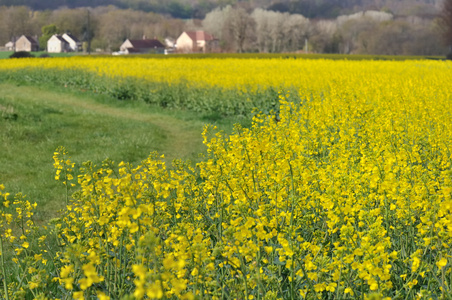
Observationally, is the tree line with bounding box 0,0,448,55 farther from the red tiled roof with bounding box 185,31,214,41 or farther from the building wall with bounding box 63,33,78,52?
the building wall with bounding box 63,33,78,52

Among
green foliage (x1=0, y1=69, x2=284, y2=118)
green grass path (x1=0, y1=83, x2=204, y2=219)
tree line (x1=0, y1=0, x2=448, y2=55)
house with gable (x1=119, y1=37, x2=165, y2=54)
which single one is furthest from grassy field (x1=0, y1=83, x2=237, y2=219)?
house with gable (x1=119, y1=37, x2=165, y2=54)

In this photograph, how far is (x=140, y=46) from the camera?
11475 centimetres

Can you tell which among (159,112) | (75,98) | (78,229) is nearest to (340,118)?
(78,229)

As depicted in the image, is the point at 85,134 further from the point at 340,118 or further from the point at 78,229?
the point at 78,229

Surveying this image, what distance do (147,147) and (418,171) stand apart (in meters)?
6.79

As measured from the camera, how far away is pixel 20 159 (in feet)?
29.6

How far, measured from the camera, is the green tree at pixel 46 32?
11119 centimetres

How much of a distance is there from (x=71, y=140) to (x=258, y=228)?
29.0 feet

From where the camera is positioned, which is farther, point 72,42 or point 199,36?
point 72,42

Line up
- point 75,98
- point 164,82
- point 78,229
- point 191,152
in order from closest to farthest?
point 78,229 < point 191,152 < point 164,82 < point 75,98

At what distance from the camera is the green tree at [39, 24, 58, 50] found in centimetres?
11119

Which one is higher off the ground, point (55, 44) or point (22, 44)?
point (55, 44)

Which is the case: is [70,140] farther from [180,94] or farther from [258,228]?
[258,228]

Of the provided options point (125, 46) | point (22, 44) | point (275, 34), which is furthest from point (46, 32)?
point (275, 34)
